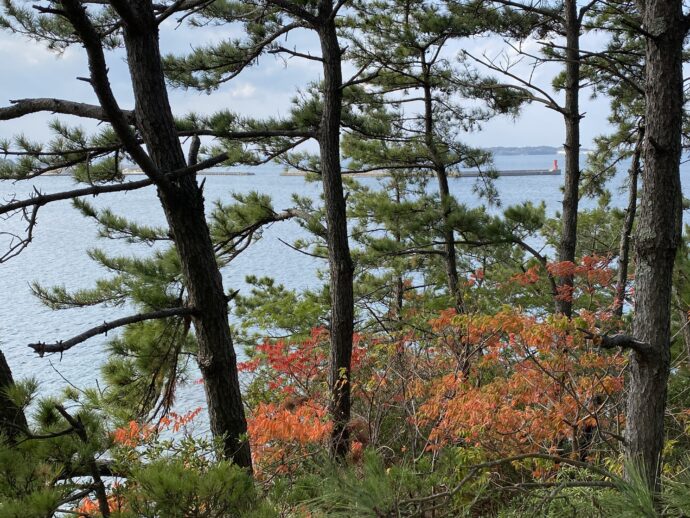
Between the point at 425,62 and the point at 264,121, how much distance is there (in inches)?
118

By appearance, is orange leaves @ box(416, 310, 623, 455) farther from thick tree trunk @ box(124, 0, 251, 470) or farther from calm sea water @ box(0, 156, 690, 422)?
calm sea water @ box(0, 156, 690, 422)

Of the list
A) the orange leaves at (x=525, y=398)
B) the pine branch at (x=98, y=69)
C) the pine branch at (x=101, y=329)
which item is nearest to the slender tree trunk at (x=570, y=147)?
the orange leaves at (x=525, y=398)

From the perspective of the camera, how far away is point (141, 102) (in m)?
2.86

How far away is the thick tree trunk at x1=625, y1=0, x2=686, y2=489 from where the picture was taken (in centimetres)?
221

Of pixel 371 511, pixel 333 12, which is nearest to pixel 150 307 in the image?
pixel 371 511

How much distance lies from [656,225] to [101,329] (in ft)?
A: 6.82

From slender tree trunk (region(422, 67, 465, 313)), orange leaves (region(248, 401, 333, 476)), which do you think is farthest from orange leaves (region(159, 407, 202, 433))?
slender tree trunk (region(422, 67, 465, 313))

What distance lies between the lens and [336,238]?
4883mm

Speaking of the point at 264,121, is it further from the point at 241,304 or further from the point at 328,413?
the point at 241,304

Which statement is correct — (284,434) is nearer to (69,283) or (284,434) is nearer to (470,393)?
(470,393)

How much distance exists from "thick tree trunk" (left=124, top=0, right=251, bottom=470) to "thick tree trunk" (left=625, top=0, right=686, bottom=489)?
1611 millimetres

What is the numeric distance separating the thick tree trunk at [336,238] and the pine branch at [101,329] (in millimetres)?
2057

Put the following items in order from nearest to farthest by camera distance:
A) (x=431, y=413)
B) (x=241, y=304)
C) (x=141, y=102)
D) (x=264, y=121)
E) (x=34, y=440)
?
(x=34, y=440)
(x=141, y=102)
(x=431, y=413)
(x=264, y=121)
(x=241, y=304)

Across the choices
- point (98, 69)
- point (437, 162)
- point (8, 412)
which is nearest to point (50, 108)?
point (98, 69)
